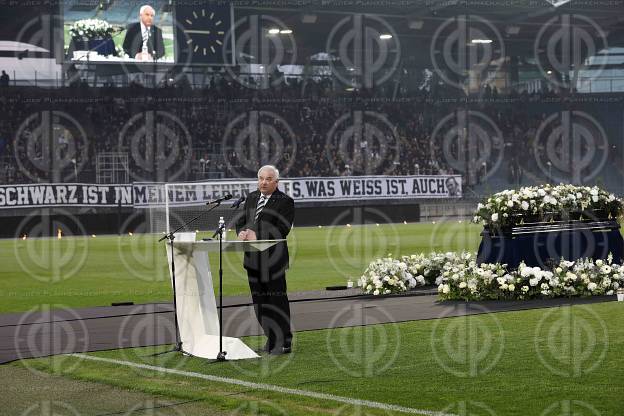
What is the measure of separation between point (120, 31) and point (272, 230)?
→ 37226mm

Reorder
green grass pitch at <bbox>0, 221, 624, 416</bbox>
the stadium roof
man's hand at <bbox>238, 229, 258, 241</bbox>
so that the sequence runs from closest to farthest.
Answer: green grass pitch at <bbox>0, 221, 624, 416</bbox> → man's hand at <bbox>238, 229, 258, 241</bbox> → the stadium roof

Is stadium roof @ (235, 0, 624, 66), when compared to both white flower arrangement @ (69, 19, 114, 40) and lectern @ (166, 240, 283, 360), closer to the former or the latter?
white flower arrangement @ (69, 19, 114, 40)

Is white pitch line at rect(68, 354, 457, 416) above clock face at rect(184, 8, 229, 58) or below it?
below

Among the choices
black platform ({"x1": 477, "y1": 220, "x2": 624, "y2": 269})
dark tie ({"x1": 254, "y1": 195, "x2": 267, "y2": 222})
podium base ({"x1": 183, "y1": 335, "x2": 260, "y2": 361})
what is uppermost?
dark tie ({"x1": 254, "y1": 195, "x2": 267, "y2": 222})

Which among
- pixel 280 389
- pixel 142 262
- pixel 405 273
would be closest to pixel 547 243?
pixel 405 273

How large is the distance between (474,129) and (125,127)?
655 inches

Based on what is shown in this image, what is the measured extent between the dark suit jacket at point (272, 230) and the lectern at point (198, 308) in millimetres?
→ 453

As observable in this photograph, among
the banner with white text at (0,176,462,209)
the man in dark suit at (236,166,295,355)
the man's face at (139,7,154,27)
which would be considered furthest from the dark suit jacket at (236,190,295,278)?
the man's face at (139,7,154,27)

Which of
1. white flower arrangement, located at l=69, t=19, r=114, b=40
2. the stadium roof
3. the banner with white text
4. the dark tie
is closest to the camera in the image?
the dark tie

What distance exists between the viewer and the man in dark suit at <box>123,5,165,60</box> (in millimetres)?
46781

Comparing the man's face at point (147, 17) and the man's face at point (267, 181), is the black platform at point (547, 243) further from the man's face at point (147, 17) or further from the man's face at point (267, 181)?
the man's face at point (147, 17)

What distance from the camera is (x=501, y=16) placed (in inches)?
2186

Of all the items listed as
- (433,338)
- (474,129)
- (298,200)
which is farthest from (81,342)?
(474,129)

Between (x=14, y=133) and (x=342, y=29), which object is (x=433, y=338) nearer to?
(x=14, y=133)
